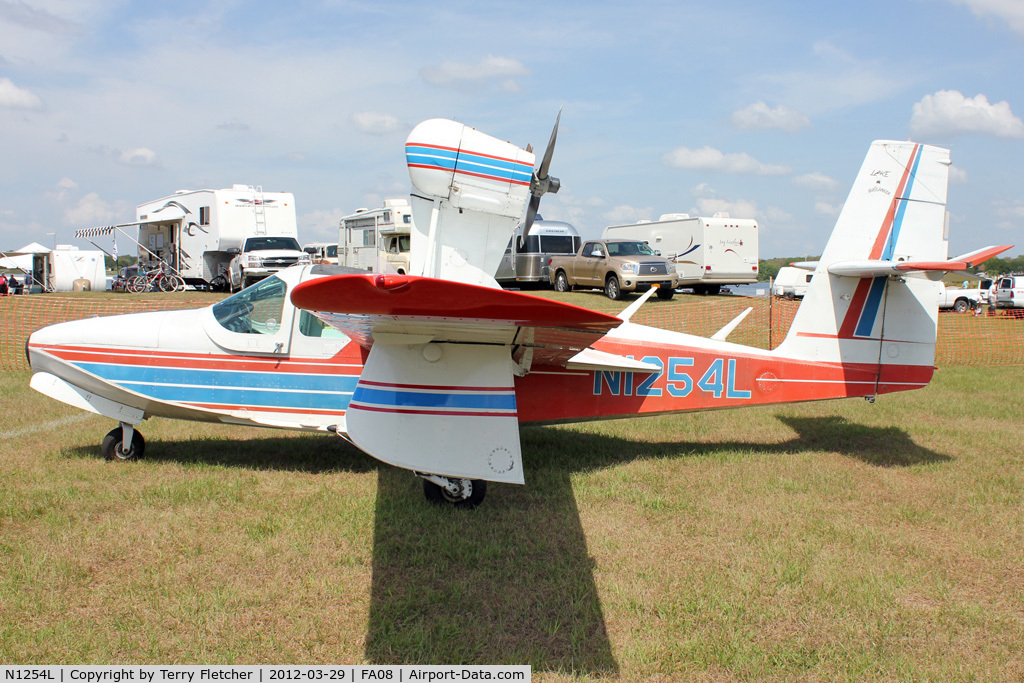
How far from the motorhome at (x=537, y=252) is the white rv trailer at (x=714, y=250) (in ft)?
12.6

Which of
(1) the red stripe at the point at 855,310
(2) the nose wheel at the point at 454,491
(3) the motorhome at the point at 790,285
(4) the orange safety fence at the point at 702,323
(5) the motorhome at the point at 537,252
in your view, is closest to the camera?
(2) the nose wheel at the point at 454,491

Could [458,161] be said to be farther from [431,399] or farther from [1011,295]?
[1011,295]

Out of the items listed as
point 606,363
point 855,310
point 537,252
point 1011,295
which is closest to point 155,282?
→ point 537,252

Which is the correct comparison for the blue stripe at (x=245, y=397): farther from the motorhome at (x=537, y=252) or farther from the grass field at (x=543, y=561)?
the motorhome at (x=537, y=252)

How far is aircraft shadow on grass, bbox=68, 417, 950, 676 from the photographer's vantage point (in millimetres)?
3412

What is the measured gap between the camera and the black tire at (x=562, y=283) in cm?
2206

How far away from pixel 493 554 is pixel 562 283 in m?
18.2

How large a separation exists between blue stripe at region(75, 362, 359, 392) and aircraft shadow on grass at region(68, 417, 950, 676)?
2.88 ft

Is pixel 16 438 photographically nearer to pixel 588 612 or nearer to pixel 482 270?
pixel 482 270

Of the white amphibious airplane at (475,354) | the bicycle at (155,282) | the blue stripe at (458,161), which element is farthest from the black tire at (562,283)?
the blue stripe at (458,161)

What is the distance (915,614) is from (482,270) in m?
3.55

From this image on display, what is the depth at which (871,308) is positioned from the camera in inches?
242
